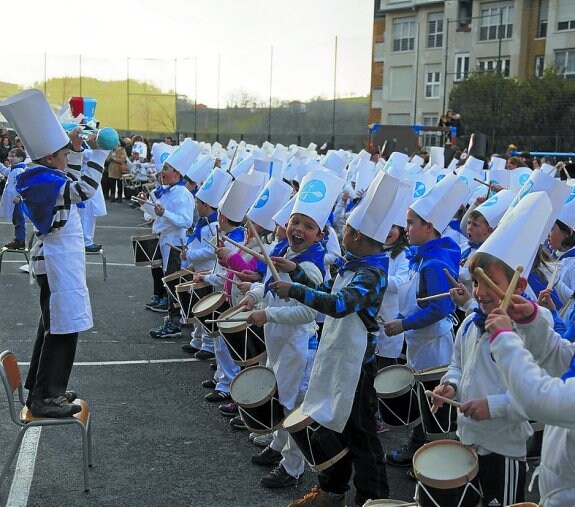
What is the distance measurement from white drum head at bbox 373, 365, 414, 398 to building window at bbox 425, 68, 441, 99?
3902cm

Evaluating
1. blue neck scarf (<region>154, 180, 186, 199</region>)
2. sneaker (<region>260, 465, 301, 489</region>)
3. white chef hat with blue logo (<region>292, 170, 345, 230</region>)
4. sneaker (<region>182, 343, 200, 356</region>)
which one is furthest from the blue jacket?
blue neck scarf (<region>154, 180, 186, 199</region>)

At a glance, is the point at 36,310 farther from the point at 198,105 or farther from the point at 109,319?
the point at 198,105

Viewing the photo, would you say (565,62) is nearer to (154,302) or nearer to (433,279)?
(154,302)

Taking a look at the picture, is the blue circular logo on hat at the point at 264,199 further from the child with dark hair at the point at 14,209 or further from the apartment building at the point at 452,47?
the apartment building at the point at 452,47

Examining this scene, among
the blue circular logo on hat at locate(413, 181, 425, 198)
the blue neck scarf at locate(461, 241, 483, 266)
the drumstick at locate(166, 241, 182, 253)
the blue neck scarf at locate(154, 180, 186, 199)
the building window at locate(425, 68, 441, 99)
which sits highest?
the building window at locate(425, 68, 441, 99)

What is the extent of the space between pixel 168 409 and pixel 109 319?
11.2ft

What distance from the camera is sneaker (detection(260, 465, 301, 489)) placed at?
189 inches

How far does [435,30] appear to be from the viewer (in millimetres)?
46375

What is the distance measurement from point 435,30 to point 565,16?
401 inches

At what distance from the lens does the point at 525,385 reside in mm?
2439

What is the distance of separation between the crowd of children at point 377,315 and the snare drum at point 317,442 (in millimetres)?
23

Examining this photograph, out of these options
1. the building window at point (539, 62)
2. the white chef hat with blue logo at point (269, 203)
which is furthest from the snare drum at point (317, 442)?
the building window at point (539, 62)

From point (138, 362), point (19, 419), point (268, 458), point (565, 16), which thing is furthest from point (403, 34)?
point (19, 419)

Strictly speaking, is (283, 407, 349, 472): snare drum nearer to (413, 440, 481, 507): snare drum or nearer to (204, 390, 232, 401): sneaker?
(413, 440, 481, 507): snare drum
